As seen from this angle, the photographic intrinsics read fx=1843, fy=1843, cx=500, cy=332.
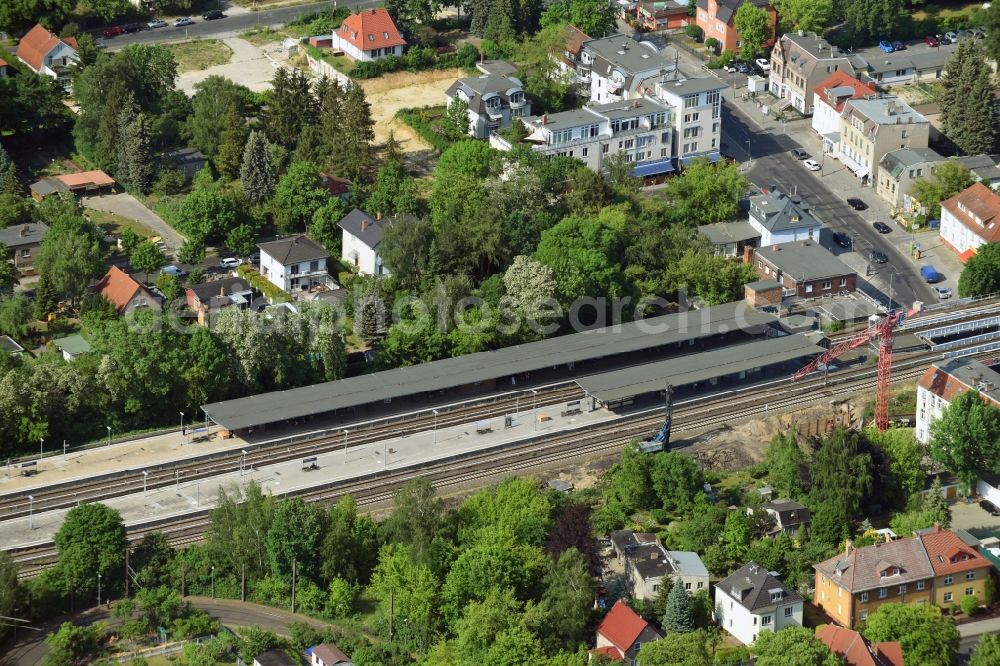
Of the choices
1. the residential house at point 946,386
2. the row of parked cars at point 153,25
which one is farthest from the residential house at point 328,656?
the row of parked cars at point 153,25

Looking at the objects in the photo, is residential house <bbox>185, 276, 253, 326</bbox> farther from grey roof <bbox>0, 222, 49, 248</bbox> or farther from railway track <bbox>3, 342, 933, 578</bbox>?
railway track <bbox>3, 342, 933, 578</bbox>

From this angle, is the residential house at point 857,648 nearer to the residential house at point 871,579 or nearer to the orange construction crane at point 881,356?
the residential house at point 871,579

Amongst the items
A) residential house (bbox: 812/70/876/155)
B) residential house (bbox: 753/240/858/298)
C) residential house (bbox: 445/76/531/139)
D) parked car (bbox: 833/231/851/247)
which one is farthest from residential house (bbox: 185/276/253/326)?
residential house (bbox: 812/70/876/155)

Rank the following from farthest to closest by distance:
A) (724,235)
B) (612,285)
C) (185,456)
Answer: (724,235), (612,285), (185,456)

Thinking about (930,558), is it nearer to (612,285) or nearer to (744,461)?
(744,461)

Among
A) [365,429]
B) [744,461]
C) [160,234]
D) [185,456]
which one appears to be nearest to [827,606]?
[744,461]

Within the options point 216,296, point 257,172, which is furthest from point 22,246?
point 257,172
